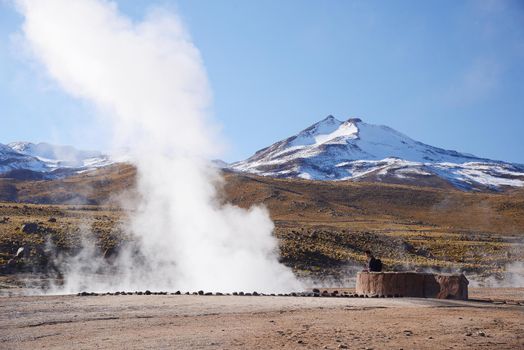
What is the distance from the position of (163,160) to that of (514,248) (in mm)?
33283

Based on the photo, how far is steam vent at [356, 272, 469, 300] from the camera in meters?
21.1

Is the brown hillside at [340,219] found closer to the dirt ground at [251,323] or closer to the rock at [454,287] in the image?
the rock at [454,287]

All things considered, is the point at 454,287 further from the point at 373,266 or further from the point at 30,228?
the point at 30,228

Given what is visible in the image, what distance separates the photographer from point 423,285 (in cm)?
2134

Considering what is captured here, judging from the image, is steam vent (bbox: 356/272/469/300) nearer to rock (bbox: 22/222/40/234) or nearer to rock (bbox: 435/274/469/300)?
rock (bbox: 435/274/469/300)

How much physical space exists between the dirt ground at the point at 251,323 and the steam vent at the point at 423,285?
5.95ft

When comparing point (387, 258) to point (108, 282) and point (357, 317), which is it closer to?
point (108, 282)

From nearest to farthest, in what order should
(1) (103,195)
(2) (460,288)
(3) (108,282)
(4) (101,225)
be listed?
(2) (460,288) → (3) (108,282) → (4) (101,225) → (1) (103,195)

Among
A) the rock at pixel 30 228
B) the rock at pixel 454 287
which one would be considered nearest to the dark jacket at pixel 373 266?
the rock at pixel 454 287

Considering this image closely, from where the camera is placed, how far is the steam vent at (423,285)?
21.1m

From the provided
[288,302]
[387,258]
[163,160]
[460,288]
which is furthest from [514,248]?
[288,302]

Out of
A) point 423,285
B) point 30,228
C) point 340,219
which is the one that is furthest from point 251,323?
point 340,219

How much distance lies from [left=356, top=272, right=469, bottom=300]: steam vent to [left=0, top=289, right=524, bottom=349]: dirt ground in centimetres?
181

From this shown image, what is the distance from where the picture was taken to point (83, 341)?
36.6 ft
